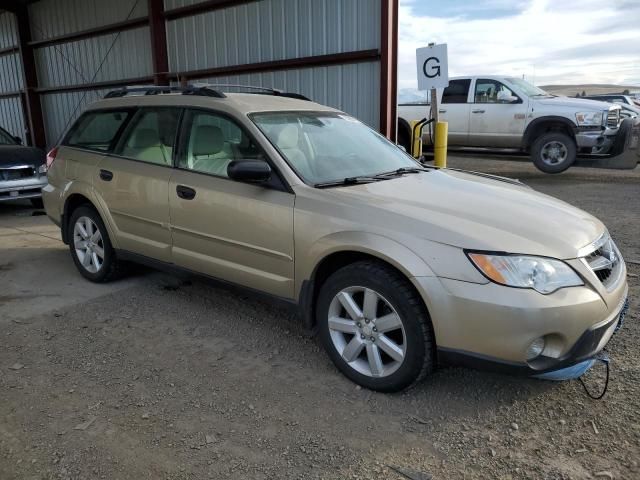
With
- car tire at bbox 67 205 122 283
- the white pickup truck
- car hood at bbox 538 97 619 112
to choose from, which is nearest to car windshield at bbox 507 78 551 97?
the white pickup truck

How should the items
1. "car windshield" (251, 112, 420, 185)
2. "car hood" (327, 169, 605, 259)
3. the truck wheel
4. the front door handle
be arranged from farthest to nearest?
the truck wheel
the front door handle
"car windshield" (251, 112, 420, 185)
"car hood" (327, 169, 605, 259)

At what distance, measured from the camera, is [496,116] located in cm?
1129

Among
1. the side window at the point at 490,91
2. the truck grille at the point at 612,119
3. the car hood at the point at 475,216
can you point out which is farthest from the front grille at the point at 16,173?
the truck grille at the point at 612,119

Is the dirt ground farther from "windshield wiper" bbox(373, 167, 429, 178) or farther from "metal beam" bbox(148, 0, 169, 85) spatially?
"metal beam" bbox(148, 0, 169, 85)

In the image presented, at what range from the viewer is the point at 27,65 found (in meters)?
14.4

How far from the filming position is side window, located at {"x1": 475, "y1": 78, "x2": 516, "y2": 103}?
1117cm

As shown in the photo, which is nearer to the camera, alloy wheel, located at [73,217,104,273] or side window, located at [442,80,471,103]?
alloy wheel, located at [73,217,104,273]

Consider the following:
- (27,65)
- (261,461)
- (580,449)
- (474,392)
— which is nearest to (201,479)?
(261,461)

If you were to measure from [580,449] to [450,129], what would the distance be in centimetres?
1001

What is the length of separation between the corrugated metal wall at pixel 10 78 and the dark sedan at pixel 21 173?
7.50m

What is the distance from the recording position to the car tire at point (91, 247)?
15.8 feet

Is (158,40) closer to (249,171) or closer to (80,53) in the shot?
(80,53)

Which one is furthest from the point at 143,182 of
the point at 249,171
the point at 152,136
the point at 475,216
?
the point at 475,216

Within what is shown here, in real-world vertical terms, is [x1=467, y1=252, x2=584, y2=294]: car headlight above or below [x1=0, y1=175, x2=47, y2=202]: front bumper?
above
